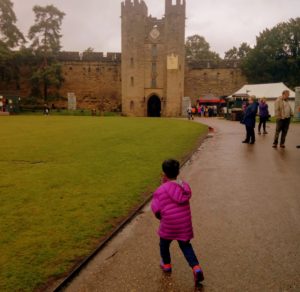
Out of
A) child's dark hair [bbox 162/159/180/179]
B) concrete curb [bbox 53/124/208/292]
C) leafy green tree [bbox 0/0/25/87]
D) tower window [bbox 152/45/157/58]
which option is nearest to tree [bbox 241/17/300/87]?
tower window [bbox 152/45/157/58]

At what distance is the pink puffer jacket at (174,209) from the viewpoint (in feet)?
12.2

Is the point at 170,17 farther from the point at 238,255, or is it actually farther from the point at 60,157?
the point at 238,255

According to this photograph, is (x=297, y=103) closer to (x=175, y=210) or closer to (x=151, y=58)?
(x=151, y=58)

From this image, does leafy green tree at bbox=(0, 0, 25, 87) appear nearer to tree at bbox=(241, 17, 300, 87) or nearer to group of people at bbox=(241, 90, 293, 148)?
tree at bbox=(241, 17, 300, 87)

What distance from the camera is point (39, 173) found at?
344 inches

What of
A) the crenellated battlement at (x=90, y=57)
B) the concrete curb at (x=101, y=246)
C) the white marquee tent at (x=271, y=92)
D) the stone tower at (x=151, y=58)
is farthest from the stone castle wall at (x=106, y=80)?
the concrete curb at (x=101, y=246)

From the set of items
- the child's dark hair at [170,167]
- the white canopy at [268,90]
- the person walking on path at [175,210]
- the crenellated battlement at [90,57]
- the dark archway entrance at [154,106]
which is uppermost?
the crenellated battlement at [90,57]

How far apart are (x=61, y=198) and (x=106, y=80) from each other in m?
46.1

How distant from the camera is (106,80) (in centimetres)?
5141

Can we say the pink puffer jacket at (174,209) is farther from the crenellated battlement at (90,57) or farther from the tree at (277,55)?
the crenellated battlement at (90,57)

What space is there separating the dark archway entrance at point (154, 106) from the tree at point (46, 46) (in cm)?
1205

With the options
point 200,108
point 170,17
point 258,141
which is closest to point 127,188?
point 258,141

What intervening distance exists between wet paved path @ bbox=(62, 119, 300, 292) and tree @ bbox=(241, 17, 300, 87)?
4264 cm

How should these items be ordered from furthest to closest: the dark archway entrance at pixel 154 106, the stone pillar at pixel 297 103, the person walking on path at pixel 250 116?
1. the dark archway entrance at pixel 154 106
2. the stone pillar at pixel 297 103
3. the person walking on path at pixel 250 116
